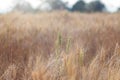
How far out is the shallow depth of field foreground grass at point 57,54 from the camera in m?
1.96

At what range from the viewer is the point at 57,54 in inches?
86.7

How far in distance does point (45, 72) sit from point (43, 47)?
1.08m

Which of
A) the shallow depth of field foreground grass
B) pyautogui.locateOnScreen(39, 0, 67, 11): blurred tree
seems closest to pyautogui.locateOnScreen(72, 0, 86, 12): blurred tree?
pyautogui.locateOnScreen(39, 0, 67, 11): blurred tree

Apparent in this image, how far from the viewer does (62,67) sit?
6.69 ft

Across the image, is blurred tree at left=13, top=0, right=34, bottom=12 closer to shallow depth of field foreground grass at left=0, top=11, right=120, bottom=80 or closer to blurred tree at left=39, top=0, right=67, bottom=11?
blurred tree at left=39, top=0, right=67, bottom=11

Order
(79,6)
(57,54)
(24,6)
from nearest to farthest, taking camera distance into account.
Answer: (57,54), (24,6), (79,6)

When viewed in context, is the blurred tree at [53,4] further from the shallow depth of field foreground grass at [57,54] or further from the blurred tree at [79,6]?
the shallow depth of field foreground grass at [57,54]

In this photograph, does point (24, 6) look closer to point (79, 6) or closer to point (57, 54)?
point (79, 6)

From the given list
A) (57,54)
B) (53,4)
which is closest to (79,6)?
(53,4)

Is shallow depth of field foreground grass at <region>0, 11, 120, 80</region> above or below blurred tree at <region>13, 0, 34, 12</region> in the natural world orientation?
below

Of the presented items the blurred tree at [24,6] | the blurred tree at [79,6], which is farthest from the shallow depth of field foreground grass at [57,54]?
the blurred tree at [79,6]

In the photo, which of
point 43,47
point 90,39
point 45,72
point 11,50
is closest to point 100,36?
point 90,39

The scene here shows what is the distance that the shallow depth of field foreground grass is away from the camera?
1.96 meters

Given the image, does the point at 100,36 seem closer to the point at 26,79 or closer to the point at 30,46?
the point at 30,46
